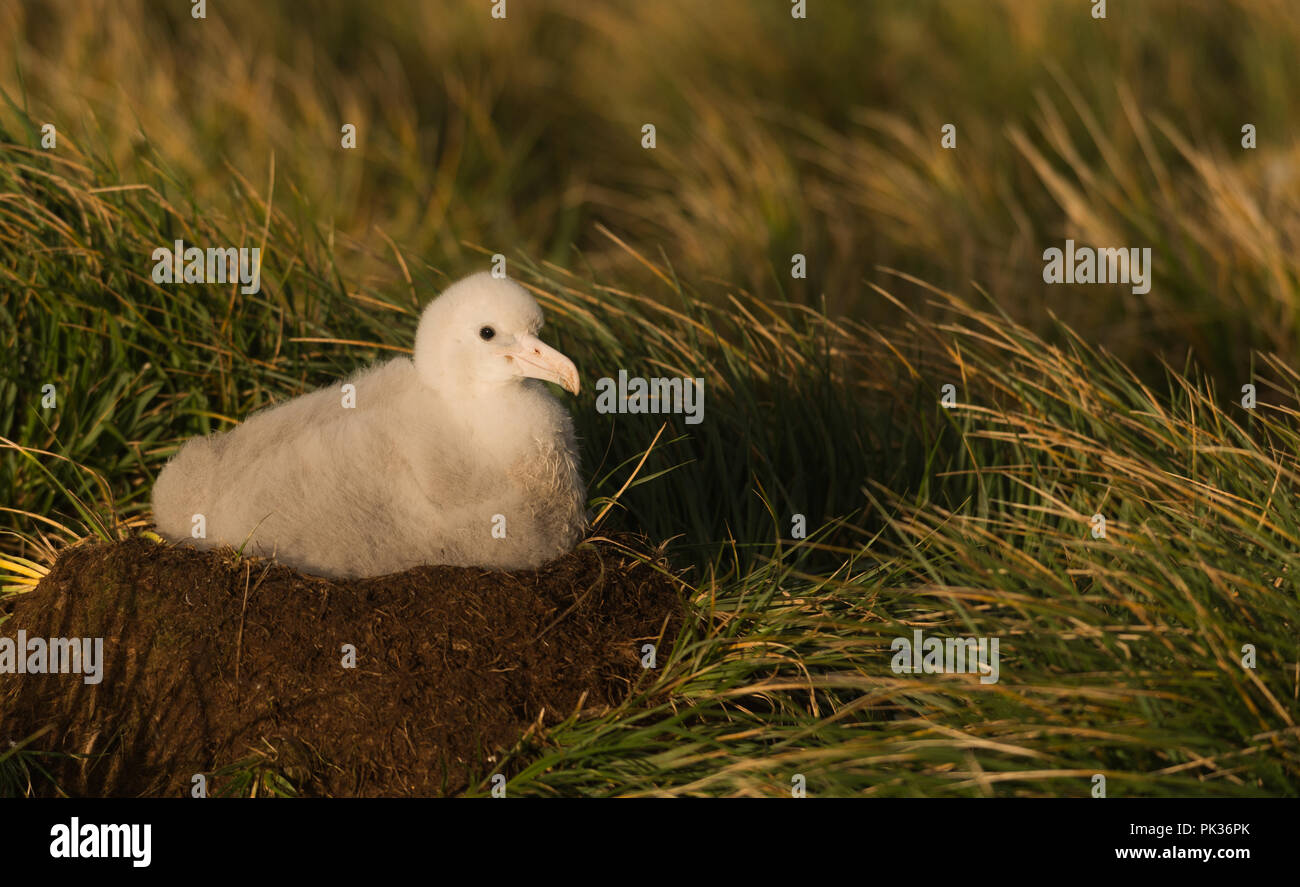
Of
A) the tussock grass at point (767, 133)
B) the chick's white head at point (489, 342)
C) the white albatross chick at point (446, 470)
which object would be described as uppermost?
the tussock grass at point (767, 133)

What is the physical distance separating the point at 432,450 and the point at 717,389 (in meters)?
1.69

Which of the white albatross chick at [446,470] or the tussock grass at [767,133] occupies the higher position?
the tussock grass at [767,133]

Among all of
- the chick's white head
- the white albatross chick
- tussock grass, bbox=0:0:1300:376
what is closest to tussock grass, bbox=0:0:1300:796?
tussock grass, bbox=0:0:1300:376

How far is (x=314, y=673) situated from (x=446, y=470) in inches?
28.0

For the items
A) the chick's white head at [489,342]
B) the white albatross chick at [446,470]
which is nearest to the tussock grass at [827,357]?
the white albatross chick at [446,470]

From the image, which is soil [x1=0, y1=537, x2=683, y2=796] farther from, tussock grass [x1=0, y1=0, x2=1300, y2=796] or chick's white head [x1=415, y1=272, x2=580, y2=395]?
chick's white head [x1=415, y1=272, x2=580, y2=395]

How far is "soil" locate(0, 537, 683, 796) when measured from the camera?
399cm

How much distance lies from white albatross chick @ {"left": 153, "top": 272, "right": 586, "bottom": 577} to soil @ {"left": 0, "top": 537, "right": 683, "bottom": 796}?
0.26 feet

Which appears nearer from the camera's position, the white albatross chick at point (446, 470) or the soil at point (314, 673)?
the soil at point (314, 673)

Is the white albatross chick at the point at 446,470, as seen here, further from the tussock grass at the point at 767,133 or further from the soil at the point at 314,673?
the tussock grass at the point at 767,133

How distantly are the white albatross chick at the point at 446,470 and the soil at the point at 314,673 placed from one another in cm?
8

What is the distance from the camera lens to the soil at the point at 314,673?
399 centimetres

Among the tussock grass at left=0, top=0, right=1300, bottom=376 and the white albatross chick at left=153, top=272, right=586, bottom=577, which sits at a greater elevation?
the tussock grass at left=0, top=0, right=1300, bottom=376
